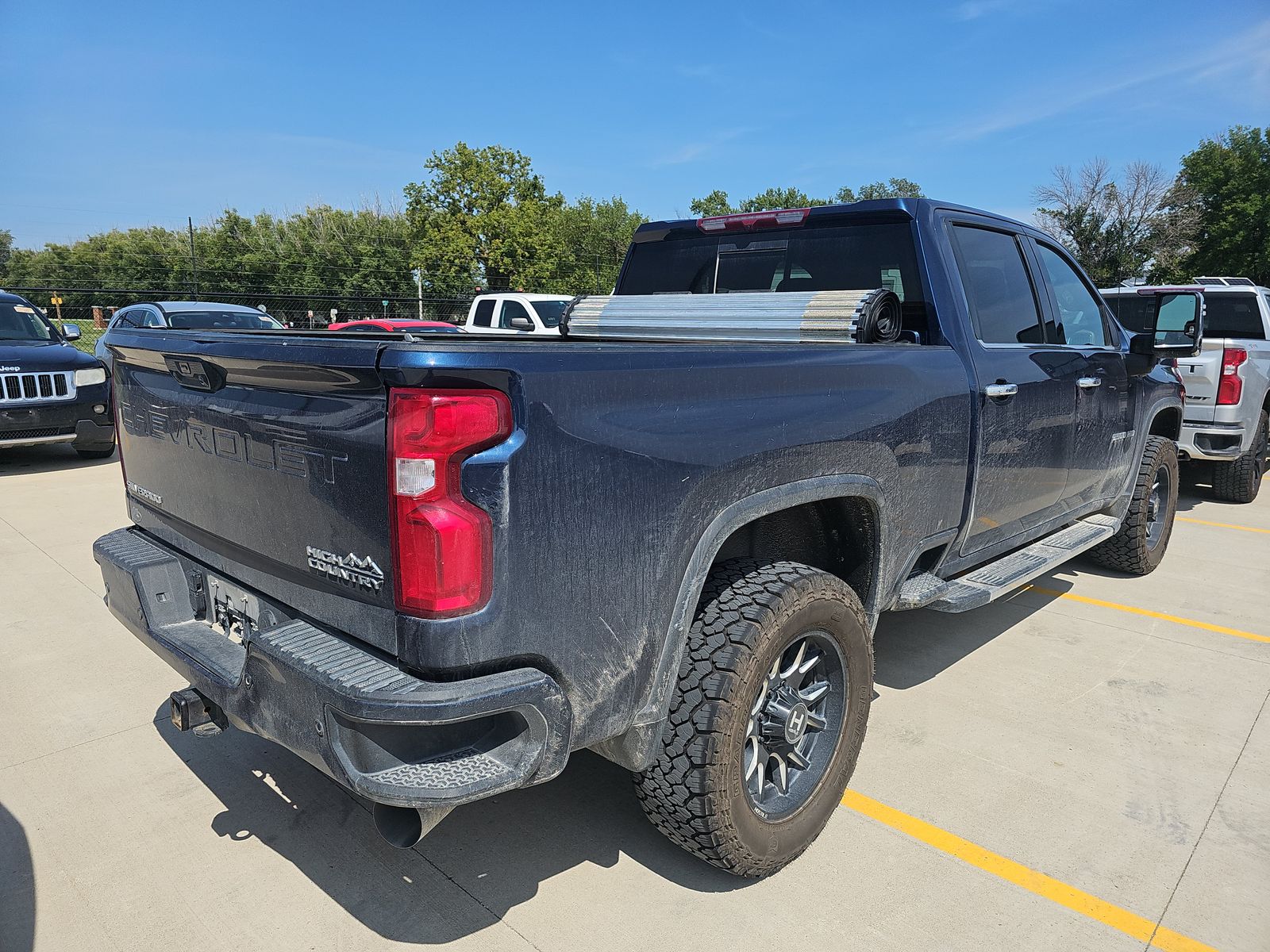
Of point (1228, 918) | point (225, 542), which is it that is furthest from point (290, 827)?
point (1228, 918)

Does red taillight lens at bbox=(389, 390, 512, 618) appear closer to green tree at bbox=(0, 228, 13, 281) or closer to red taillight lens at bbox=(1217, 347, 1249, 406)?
red taillight lens at bbox=(1217, 347, 1249, 406)

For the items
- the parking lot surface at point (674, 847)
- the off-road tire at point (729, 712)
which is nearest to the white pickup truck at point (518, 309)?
Result: the parking lot surface at point (674, 847)

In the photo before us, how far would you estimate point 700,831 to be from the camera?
91.6 inches

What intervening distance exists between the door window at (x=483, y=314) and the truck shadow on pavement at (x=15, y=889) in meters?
12.9

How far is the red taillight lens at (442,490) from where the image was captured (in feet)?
5.82

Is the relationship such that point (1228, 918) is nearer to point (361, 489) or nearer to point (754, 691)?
→ point (754, 691)

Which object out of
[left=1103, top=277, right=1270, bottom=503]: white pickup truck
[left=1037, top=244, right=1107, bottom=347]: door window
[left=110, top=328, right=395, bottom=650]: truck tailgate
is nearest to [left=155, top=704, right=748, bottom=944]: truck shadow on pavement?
[left=110, top=328, right=395, bottom=650]: truck tailgate

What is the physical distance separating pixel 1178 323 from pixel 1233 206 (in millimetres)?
42338

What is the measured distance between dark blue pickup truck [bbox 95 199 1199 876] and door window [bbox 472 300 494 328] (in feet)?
39.8

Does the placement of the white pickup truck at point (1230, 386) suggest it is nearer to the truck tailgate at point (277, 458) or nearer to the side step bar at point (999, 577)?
the side step bar at point (999, 577)

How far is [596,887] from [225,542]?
152 cm

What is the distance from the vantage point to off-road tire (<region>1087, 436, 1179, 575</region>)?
5.28 metres

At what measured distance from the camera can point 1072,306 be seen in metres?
4.52

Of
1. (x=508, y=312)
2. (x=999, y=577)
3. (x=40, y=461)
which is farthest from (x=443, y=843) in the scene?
(x=508, y=312)
